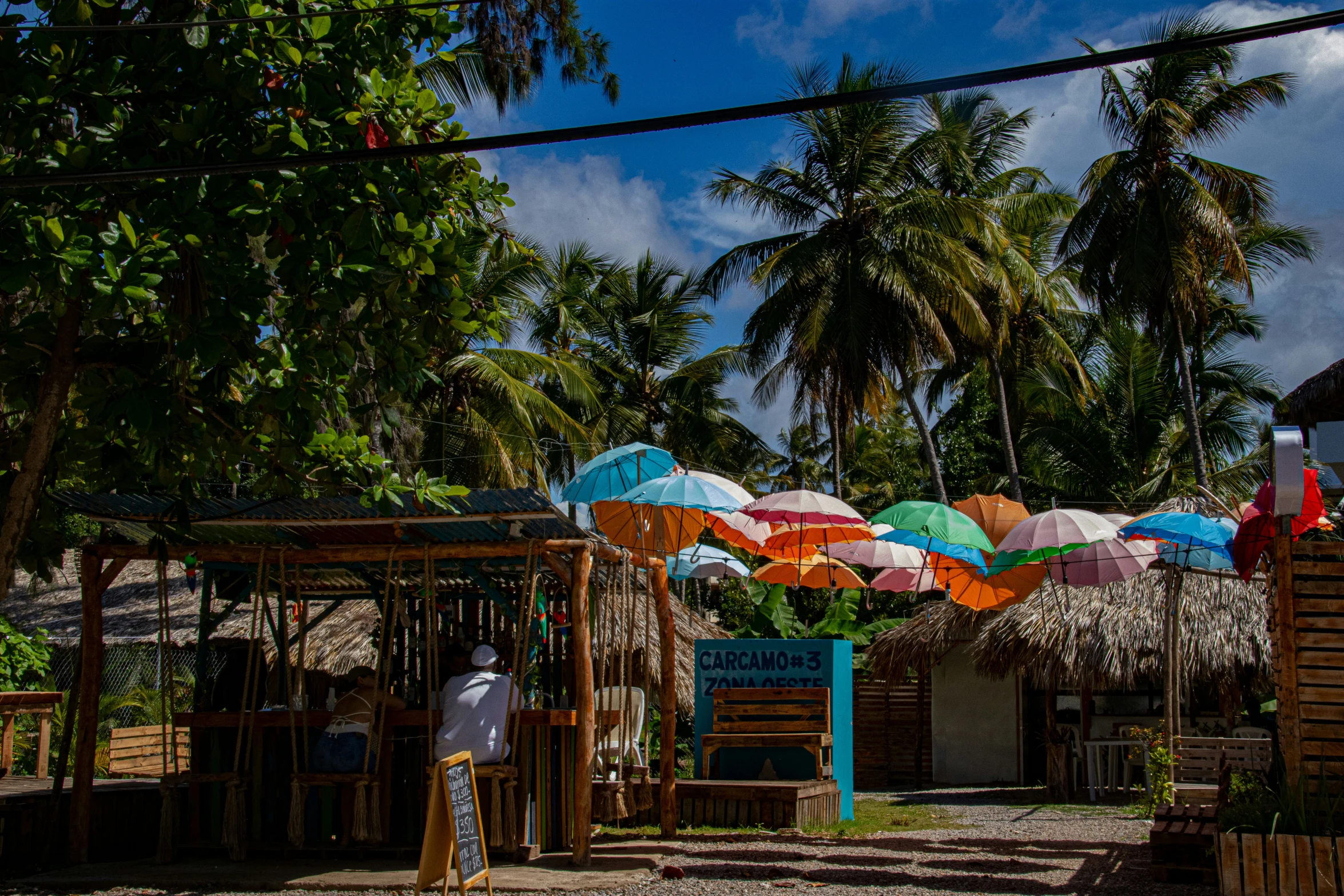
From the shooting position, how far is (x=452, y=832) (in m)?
6.46

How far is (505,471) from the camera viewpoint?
2164 cm

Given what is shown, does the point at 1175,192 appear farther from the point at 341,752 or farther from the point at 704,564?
the point at 341,752

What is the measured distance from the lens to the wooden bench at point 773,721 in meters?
12.6

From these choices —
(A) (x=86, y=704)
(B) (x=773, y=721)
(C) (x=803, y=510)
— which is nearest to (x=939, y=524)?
(C) (x=803, y=510)

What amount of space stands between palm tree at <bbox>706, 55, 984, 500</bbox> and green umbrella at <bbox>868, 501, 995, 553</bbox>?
11.5m

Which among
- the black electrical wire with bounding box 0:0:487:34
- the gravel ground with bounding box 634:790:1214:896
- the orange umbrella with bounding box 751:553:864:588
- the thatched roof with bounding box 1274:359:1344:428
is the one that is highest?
the black electrical wire with bounding box 0:0:487:34

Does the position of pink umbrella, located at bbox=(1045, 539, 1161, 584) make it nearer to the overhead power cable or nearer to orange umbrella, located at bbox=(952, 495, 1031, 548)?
orange umbrella, located at bbox=(952, 495, 1031, 548)

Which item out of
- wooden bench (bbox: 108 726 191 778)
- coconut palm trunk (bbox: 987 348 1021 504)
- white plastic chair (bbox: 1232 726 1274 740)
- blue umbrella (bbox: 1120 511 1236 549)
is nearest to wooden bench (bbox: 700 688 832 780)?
blue umbrella (bbox: 1120 511 1236 549)

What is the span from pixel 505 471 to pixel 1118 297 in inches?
497


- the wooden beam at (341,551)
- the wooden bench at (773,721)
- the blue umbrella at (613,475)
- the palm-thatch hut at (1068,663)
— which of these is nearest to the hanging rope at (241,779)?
the wooden beam at (341,551)

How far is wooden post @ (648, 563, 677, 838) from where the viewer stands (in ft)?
36.0

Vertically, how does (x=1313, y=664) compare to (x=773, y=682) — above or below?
above

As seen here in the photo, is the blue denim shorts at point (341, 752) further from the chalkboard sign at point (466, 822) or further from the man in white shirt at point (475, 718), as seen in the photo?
the chalkboard sign at point (466, 822)

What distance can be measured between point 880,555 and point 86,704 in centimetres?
847
